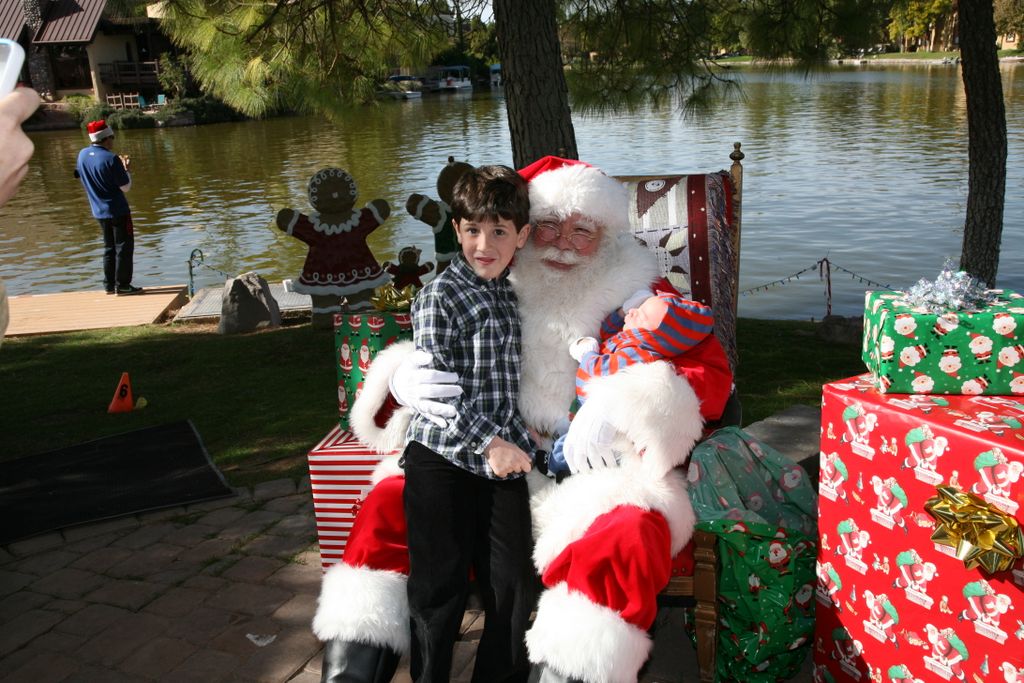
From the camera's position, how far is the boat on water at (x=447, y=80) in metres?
61.1

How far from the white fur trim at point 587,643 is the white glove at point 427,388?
2.17 ft

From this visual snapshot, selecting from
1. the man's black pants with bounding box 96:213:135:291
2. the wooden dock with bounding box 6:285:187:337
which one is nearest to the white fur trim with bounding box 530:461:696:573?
the wooden dock with bounding box 6:285:187:337

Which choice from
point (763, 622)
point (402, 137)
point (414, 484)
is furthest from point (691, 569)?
point (402, 137)

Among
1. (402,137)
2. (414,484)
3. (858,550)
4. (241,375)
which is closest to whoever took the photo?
(858,550)

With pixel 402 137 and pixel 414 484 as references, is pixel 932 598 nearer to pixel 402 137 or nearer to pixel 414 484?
pixel 414 484

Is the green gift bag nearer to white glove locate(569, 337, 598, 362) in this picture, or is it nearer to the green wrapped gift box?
white glove locate(569, 337, 598, 362)

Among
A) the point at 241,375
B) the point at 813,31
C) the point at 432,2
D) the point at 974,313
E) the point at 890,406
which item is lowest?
the point at 241,375

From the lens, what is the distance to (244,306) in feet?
25.1

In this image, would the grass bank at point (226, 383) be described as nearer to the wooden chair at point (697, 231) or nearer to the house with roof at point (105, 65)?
the wooden chair at point (697, 231)

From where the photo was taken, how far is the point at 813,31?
6.58 m

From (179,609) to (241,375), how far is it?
3.33 meters

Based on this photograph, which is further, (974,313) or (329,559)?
(329,559)

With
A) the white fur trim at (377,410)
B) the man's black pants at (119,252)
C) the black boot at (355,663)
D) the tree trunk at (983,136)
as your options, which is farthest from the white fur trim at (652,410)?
the man's black pants at (119,252)

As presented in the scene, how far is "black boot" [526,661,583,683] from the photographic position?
7.05 feet
